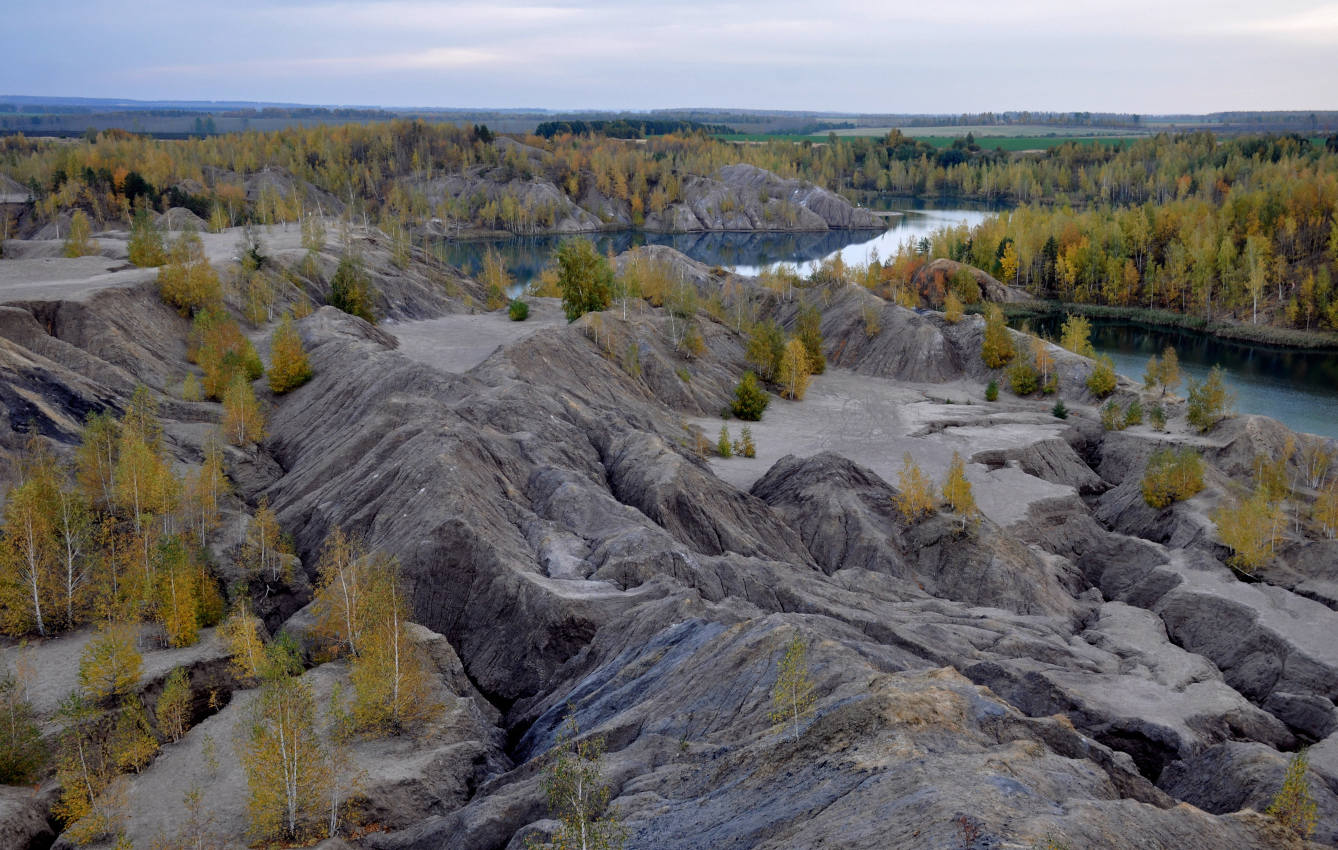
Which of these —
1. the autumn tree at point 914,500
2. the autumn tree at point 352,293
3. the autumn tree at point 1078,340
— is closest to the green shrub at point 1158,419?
the autumn tree at point 1078,340

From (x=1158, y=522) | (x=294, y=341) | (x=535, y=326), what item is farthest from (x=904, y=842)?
(x=535, y=326)

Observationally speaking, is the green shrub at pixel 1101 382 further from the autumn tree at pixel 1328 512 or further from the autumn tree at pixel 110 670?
the autumn tree at pixel 110 670

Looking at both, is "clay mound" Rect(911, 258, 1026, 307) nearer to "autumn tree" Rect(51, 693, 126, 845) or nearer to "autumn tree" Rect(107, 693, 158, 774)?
"autumn tree" Rect(107, 693, 158, 774)

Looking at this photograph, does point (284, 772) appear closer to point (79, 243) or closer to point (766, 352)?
point (766, 352)

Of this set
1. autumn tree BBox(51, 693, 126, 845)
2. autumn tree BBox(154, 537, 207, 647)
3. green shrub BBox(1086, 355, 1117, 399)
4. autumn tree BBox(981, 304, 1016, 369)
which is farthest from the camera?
autumn tree BBox(981, 304, 1016, 369)

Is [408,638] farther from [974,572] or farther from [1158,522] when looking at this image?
[1158,522]

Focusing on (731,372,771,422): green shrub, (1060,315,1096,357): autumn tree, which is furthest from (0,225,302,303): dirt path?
(1060,315,1096,357): autumn tree

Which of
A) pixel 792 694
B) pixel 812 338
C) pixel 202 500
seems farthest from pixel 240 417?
pixel 812 338
